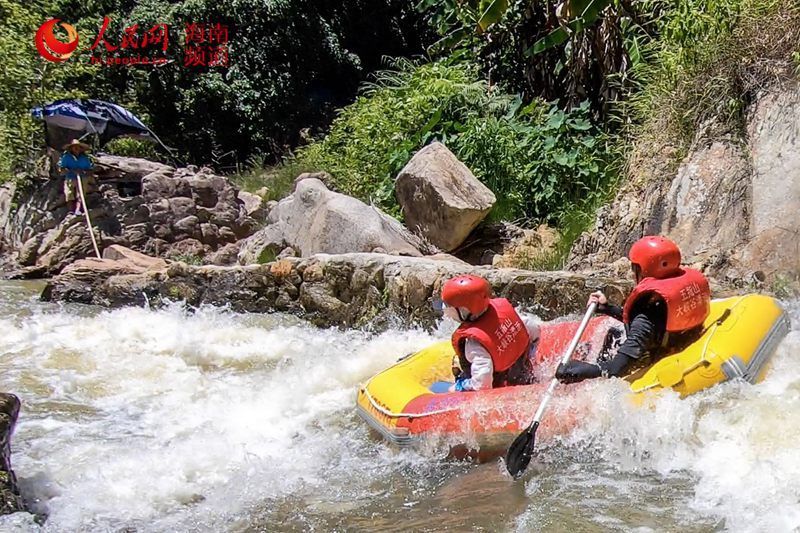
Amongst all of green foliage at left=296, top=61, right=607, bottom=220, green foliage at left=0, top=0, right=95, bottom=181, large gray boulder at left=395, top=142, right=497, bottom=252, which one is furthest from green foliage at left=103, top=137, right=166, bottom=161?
large gray boulder at left=395, top=142, right=497, bottom=252

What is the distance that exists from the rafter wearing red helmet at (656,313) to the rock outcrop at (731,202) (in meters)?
1.78

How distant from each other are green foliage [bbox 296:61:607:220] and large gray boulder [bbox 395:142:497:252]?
61 centimetres

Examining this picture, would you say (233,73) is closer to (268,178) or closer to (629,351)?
(268,178)

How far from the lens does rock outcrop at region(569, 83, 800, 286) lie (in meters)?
5.66

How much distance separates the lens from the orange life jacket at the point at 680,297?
3.90m

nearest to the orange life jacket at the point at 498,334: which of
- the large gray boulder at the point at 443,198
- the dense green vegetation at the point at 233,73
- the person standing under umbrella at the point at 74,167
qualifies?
the large gray boulder at the point at 443,198

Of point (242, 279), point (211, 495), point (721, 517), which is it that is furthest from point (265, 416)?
point (242, 279)

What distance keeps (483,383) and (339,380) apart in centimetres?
147

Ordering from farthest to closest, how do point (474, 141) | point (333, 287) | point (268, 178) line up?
point (268, 178) < point (474, 141) < point (333, 287)

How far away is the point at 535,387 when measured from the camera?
3.89 meters

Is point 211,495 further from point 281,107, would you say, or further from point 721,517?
point 281,107

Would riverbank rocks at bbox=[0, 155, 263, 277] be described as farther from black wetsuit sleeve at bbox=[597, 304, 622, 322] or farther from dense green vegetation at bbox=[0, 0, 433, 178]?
black wetsuit sleeve at bbox=[597, 304, 622, 322]

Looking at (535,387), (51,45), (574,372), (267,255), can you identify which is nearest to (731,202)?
(574,372)

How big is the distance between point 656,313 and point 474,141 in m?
5.41
